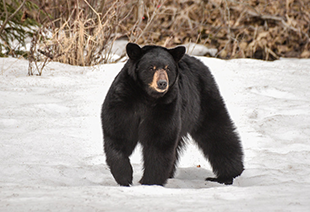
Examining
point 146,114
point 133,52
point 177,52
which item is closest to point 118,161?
point 146,114

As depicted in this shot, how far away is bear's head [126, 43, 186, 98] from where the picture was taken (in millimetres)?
2973

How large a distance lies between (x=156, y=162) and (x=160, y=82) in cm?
61

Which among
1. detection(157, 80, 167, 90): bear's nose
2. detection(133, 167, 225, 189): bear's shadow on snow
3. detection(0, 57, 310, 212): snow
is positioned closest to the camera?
detection(0, 57, 310, 212): snow

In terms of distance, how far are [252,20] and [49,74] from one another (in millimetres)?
5923

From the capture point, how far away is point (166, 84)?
2.90 meters

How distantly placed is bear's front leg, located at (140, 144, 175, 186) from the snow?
0.43ft

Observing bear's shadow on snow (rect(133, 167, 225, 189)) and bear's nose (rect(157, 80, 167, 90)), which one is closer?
bear's nose (rect(157, 80, 167, 90))

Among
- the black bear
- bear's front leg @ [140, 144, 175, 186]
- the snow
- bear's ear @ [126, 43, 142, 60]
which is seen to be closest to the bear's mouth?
the black bear

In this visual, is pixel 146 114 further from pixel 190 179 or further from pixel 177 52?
pixel 190 179

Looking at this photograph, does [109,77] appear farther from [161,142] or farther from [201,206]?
[201,206]

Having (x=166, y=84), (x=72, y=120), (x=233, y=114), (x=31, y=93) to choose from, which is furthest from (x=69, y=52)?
(x=166, y=84)

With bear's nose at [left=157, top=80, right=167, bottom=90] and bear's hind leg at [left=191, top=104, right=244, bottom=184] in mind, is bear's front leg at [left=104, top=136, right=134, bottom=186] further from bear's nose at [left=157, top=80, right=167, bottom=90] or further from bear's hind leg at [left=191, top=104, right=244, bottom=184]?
bear's hind leg at [left=191, top=104, right=244, bottom=184]

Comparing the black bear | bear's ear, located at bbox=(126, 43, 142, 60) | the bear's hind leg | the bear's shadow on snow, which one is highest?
bear's ear, located at bbox=(126, 43, 142, 60)

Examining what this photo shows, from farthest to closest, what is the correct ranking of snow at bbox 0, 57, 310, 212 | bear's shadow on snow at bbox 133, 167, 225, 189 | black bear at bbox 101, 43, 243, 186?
bear's shadow on snow at bbox 133, 167, 225, 189, black bear at bbox 101, 43, 243, 186, snow at bbox 0, 57, 310, 212
